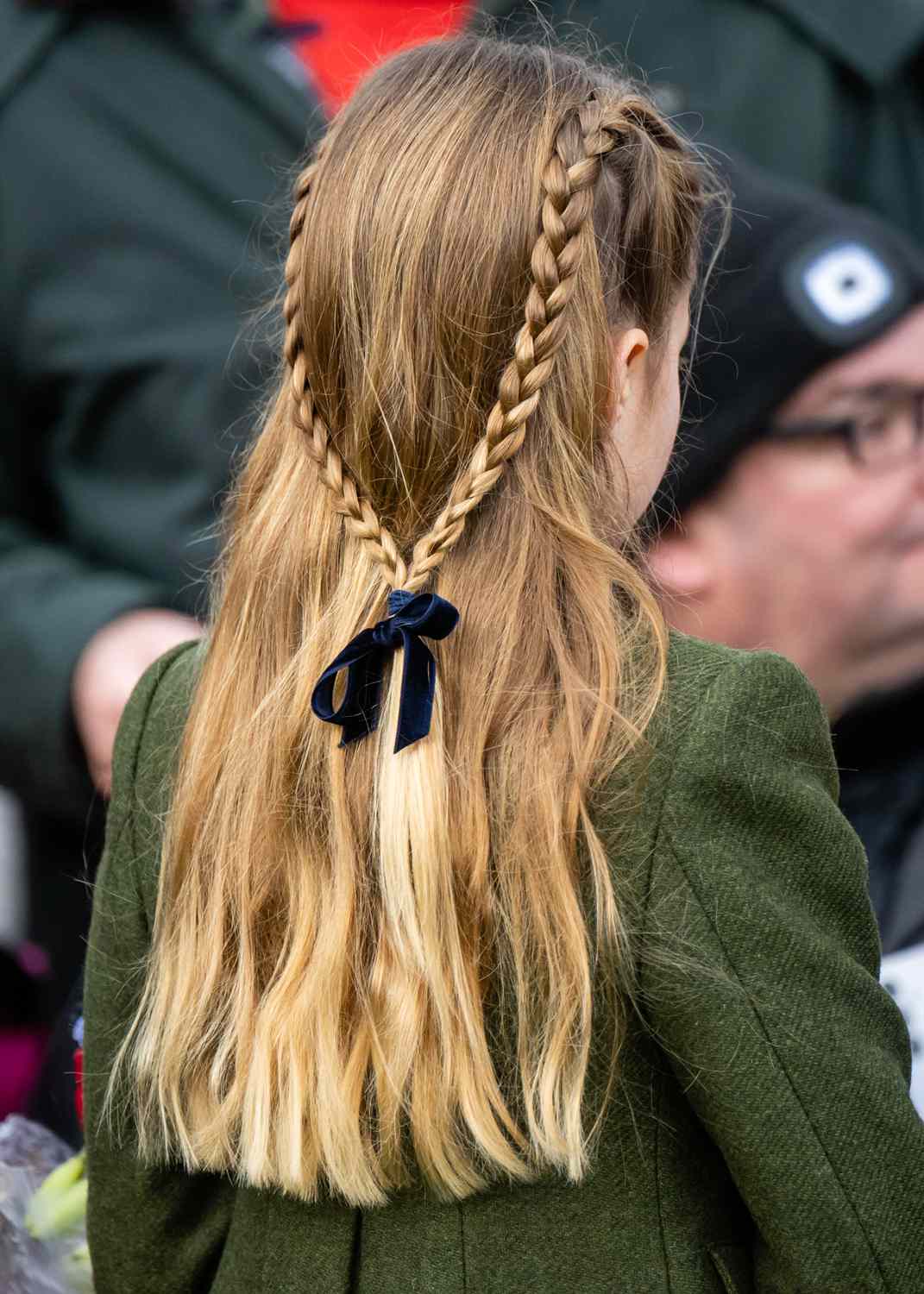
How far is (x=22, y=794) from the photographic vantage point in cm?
209

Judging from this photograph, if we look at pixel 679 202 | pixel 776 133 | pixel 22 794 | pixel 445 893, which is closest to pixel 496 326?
pixel 679 202

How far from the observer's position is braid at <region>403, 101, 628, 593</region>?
1117 millimetres

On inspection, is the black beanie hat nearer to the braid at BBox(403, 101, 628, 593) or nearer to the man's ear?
the man's ear

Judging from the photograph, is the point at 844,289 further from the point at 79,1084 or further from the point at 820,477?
the point at 79,1084

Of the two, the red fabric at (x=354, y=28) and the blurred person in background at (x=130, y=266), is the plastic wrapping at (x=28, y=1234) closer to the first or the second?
the blurred person in background at (x=130, y=266)

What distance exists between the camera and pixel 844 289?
6.25 feet

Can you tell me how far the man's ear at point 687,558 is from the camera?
1.96 m

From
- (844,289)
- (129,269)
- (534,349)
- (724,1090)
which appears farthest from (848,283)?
(724,1090)

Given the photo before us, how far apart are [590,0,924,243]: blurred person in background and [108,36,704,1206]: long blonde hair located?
1227mm

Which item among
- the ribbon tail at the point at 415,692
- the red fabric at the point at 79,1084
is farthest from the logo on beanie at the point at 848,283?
the red fabric at the point at 79,1084

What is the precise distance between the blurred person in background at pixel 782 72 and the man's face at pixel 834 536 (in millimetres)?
576

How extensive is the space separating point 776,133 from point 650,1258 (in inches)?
72.3

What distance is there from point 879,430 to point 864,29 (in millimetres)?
773

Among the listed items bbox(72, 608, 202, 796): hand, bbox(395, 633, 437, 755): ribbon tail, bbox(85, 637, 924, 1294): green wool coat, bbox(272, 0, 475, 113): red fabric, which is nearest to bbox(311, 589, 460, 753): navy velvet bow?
bbox(395, 633, 437, 755): ribbon tail
